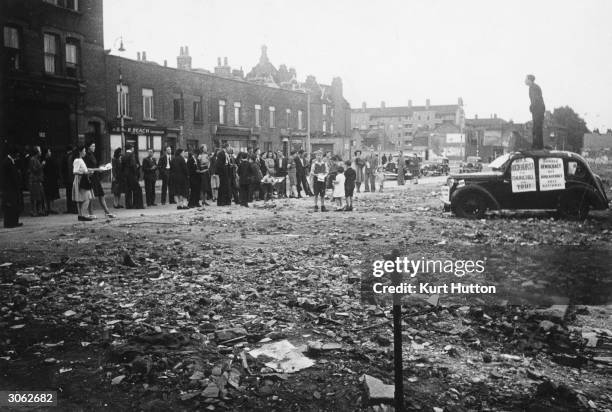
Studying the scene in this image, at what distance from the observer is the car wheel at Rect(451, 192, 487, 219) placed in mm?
13547

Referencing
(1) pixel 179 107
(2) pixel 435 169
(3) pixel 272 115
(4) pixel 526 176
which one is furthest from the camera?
(2) pixel 435 169

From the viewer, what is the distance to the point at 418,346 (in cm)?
509

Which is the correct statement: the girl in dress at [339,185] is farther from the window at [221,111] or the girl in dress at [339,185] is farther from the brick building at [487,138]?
the brick building at [487,138]

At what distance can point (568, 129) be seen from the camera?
25516mm

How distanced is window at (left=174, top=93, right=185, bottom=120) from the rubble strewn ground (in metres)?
26.6

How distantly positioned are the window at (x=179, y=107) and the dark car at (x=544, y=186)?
26.7 m

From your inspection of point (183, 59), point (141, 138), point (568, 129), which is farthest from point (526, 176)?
point (183, 59)

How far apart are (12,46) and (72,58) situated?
11.5ft

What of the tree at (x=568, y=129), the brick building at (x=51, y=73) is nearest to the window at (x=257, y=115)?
A: the brick building at (x=51, y=73)

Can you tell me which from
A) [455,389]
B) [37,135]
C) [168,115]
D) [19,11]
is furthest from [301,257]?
[168,115]

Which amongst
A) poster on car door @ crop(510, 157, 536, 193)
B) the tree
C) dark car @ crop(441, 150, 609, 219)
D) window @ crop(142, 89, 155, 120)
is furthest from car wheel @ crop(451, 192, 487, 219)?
window @ crop(142, 89, 155, 120)

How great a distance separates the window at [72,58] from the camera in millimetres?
24934

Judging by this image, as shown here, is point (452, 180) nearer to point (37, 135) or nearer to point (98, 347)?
point (98, 347)

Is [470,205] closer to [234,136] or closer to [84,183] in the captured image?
[84,183]
